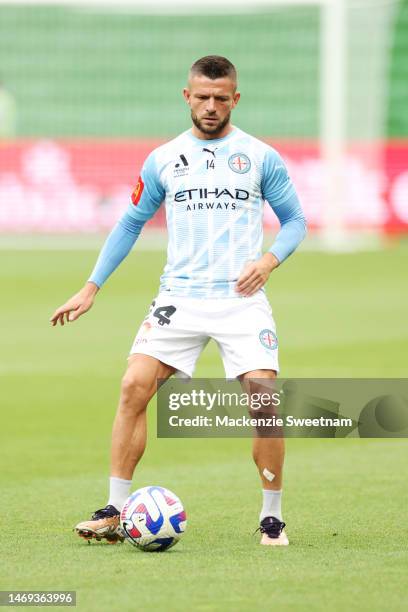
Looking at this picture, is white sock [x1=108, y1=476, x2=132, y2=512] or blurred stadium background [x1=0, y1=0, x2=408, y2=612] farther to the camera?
white sock [x1=108, y1=476, x2=132, y2=512]

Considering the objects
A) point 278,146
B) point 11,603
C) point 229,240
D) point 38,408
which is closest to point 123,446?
point 229,240

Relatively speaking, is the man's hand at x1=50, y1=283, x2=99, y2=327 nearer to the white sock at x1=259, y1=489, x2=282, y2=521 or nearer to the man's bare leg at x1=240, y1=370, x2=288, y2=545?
the man's bare leg at x1=240, y1=370, x2=288, y2=545

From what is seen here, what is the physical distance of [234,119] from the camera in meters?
35.0

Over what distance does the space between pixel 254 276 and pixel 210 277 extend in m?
0.26

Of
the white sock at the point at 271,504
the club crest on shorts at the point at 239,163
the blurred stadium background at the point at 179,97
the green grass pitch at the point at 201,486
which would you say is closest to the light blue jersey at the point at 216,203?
the club crest on shorts at the point at 239,163

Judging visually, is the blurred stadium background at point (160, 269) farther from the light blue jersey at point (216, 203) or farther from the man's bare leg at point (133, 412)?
the light blue jersey at point (216, 203)

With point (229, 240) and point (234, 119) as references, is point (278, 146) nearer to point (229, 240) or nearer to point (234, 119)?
point (234, 119)

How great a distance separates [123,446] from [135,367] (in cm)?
39

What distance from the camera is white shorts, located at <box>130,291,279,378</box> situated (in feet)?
22.9

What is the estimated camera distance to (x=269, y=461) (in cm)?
700

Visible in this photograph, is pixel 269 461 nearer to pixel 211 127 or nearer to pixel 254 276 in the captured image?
pixel 254 276

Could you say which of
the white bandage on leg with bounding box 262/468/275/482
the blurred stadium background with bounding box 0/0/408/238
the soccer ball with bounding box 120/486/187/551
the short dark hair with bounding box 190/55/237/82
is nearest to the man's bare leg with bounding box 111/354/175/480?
the soccer ball with bounding box 120/486/187/551

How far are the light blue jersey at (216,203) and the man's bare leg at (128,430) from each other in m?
0.43

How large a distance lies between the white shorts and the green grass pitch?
2.96ft
